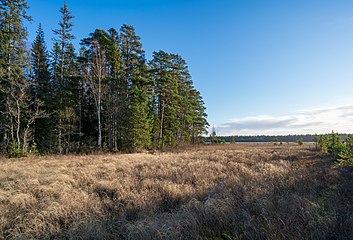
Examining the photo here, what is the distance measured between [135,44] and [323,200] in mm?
25420

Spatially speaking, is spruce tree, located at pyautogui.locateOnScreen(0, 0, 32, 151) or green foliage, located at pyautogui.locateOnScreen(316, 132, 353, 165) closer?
green foliage, located at pyautogui.locateOnScreen(316, 132, 353, 165)

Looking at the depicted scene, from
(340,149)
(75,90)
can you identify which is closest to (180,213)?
(340,149)

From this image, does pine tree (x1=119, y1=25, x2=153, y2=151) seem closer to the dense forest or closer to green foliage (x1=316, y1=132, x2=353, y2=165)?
the dense forest

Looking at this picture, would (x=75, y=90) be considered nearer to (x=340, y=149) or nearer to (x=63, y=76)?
(x=63, y=76)

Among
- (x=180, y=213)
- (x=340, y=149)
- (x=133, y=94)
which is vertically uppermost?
(x=133, y=94)

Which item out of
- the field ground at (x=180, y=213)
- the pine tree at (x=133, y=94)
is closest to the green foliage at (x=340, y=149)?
the field ground at (x=180, y=213)

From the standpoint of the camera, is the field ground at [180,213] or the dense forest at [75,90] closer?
the field ground at [180,213]

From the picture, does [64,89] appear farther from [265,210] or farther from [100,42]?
[265,210]

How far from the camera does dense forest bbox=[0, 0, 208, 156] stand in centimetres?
1834

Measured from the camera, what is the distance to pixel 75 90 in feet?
78.5

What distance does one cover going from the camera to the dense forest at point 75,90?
18344 millimetres

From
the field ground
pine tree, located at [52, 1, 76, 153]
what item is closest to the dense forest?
pine tree, located at [52, 1, 76, 153]

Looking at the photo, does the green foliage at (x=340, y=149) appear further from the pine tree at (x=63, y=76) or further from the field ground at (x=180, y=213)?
the pine tree at (x=63, y=76)

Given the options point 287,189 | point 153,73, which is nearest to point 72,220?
point 287,189
